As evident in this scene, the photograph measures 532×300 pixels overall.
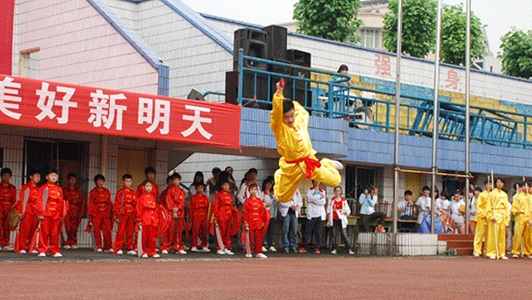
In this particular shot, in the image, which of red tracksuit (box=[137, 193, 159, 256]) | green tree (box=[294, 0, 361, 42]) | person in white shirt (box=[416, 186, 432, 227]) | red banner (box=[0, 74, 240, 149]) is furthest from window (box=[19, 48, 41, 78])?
green tree (box=[294, 0, 361, 42])

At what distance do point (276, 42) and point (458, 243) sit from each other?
23.3ft

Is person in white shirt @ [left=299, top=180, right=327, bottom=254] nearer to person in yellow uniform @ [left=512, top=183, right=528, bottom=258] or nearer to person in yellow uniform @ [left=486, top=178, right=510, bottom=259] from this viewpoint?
person in yellow uniform @ [left=486, top=178, right=510, bottom=259]

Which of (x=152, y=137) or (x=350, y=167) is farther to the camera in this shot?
(x=350, y=167)

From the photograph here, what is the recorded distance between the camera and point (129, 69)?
23.0m

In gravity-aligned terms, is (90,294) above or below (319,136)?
below

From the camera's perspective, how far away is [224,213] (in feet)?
70.0

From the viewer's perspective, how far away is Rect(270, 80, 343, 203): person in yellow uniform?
13633 millimetres

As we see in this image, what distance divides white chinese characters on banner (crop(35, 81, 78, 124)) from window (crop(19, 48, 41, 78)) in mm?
7664

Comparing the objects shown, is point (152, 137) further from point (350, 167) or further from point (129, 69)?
point (350, 167)

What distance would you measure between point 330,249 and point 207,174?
4.15 metres

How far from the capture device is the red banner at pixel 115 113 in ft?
58.9

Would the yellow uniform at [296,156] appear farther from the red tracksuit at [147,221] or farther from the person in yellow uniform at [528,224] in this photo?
the person in yellow uniform at [528,224]

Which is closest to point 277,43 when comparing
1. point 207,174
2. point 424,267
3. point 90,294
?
point 207,174

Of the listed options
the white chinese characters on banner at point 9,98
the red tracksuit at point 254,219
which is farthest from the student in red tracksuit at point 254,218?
the white chinese characters on banner at point 9,98
